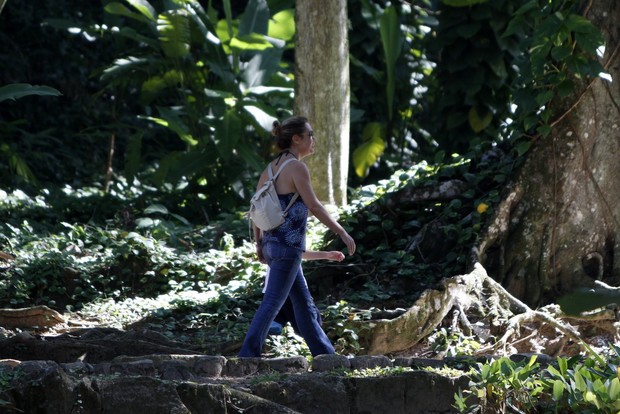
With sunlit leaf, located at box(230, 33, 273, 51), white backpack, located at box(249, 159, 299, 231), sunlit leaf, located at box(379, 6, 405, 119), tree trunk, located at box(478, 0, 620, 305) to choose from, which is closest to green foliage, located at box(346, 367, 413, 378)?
white backpack, located at box(249, 159, 299, 231)

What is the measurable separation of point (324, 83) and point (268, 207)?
13.8 feet

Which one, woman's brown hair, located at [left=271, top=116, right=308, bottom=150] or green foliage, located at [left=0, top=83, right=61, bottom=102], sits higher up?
green foliage, located at [left=0, top=83, right=61, bottom=102]

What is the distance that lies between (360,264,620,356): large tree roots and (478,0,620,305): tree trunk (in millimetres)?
633

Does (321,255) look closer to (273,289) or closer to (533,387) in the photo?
(273,289)

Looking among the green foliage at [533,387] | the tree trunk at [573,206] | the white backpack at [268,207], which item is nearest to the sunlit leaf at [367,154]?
the tree trunk at [573,206]

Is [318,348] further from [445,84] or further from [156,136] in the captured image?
[156,136]

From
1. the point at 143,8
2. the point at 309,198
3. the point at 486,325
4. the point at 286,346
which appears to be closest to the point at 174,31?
the point at 143,8

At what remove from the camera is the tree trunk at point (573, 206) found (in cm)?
784

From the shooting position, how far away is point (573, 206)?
25.8 feet

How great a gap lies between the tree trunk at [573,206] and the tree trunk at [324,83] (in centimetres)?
248

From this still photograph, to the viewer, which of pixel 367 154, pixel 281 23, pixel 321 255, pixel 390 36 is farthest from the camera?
pixel 367 154

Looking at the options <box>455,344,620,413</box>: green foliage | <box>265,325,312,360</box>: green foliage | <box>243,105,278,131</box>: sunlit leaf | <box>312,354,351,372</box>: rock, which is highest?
<box>243,105,278,131</box>: sunlit leaf

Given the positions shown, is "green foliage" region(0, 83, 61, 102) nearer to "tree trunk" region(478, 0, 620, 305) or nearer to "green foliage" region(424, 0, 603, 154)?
"tree trunk" region(478, 0, 620, 305)

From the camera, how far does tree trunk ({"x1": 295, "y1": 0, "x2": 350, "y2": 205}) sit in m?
9.90
